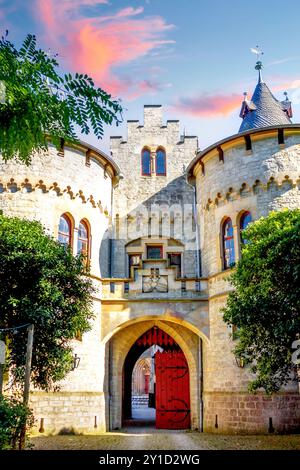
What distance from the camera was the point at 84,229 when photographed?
17.2m

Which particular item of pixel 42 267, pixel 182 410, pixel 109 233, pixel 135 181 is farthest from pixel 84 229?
pixel 182 410

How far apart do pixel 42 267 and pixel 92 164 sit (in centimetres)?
737

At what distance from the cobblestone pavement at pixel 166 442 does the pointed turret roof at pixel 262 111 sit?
40.5ft

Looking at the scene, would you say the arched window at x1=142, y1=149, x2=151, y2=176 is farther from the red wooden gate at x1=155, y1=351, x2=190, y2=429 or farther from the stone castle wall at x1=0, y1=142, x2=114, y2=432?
the red wooden gate at x1=155, y1=351, x2=190, y2=429

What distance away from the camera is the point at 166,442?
12578mm

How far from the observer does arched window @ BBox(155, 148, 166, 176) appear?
20.8 m

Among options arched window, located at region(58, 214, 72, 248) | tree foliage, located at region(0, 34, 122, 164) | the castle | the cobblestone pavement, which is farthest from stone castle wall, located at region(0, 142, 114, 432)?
tree foliage, located at region(0, 34, 122, 164)

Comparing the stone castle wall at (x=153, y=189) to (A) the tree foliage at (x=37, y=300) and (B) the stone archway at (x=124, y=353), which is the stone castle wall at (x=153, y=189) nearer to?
(B) the stone archway at (x=124, y=353)

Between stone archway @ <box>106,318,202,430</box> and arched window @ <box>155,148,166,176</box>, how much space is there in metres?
6.58

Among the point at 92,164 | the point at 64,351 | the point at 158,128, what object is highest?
the point at 158,128

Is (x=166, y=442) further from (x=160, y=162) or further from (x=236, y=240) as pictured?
(x=160, y=162)

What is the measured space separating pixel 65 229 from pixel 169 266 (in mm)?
3783

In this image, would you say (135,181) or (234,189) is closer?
(234,189)

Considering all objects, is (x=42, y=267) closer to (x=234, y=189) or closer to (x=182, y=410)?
(x=234, y=189)
